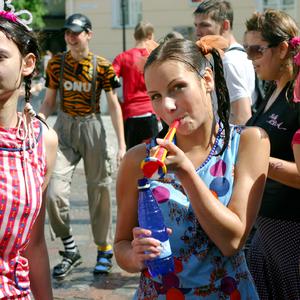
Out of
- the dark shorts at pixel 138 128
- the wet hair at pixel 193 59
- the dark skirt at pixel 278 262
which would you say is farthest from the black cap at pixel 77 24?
the wet hair at pixel 193 59

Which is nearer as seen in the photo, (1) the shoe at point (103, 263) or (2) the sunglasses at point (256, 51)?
(2) the sunglasses at point (256, 51)

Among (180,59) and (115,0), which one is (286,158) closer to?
(180,59)

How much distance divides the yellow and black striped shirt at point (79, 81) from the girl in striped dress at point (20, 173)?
11.0 ft

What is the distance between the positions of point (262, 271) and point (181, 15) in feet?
65.2

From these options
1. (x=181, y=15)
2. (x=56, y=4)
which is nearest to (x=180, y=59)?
(x=181, y=15)

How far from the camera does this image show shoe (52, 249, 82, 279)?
19.1ft

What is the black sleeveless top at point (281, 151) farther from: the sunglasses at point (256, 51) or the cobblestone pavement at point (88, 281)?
the cobblestone pavement at point (88, 281)

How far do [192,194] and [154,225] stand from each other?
146mm

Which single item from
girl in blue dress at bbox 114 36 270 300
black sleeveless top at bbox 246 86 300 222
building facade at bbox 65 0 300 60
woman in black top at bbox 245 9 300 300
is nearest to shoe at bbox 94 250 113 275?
woman in black top at bbox 245 9 300 300

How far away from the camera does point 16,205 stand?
93.3 inches

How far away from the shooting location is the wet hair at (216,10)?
18.0 feet

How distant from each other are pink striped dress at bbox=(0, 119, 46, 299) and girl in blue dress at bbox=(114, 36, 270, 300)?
0.95 ft

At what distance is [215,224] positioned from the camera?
224 centimetres

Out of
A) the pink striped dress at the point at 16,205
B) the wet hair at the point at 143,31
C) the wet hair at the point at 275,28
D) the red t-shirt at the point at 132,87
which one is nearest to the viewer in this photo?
the pink striped dress at the point at 16,205
